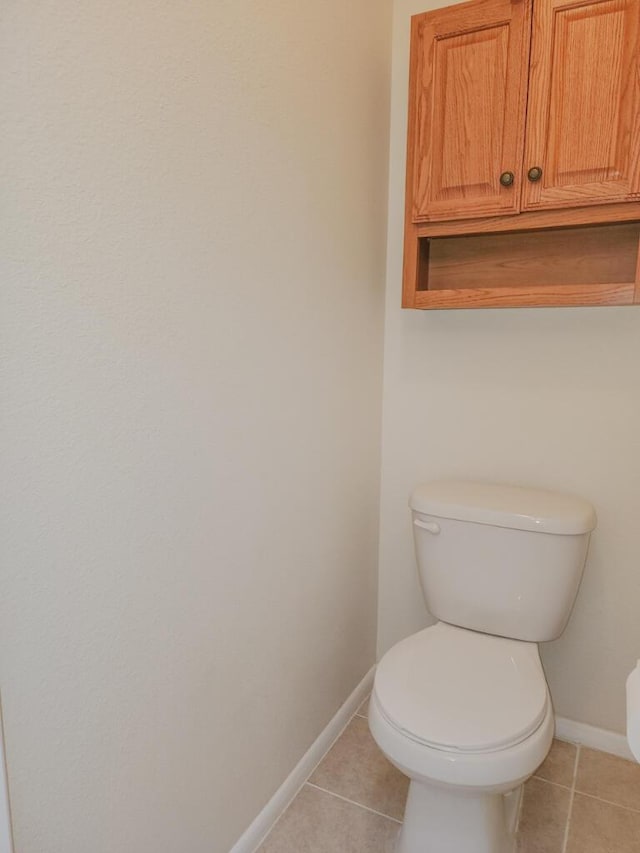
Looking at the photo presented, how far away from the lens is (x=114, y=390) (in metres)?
0.85

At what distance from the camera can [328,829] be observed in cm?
138

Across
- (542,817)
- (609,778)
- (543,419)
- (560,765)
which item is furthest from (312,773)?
(543,419)

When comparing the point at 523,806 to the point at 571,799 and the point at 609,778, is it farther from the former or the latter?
the point at 609,778

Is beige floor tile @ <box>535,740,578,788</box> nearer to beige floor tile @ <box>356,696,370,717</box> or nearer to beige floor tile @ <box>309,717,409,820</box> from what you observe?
beige floor tile @ <box>309,717,409,820</box>

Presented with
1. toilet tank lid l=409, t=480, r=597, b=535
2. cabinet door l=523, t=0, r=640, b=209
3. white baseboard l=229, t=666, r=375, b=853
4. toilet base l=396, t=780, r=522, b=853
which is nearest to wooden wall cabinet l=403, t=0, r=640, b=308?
cabinet door l=523, t=0, r=640, b=209

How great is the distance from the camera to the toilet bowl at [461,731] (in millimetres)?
1065

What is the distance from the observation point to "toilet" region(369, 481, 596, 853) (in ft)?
3.55

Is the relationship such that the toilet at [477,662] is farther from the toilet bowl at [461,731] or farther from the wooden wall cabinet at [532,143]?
the wooden wall cabinet at [532,143]

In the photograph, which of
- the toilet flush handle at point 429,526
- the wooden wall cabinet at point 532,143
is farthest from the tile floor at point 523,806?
the wooden wall cabinet at point 532,143

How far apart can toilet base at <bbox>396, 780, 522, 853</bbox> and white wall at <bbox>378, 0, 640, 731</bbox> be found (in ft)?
1.93

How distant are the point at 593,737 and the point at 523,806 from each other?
35 centimetres

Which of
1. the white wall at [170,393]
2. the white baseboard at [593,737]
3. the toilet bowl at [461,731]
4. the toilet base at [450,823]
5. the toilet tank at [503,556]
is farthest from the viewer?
the white baseboard at [593,737]

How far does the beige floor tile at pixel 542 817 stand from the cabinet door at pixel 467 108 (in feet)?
5.03

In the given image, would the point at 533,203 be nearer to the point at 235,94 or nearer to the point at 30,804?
the point at 235,94
